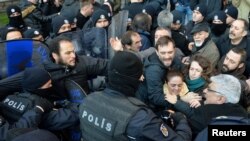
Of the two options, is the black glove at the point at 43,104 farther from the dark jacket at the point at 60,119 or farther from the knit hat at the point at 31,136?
the knit hat at the point at 31,136

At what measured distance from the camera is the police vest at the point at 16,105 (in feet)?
10.4

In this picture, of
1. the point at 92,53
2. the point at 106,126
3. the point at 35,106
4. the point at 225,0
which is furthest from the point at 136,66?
the point at 225,0

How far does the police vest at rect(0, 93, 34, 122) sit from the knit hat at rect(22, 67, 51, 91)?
0.09 meters

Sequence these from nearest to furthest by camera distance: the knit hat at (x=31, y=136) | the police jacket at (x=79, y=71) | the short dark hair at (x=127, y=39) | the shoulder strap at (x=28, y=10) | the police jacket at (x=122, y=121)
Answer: the knit hat at (x=31, y=136), the police jacket at (x=122, y=121), the police jacket at (x=79, y=71), the short dark hair at (x=127, y=39), the shoulder strap at (x=28, y=10)

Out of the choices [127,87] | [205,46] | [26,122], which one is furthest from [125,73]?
[205,46]

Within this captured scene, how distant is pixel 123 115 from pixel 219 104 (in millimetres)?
962

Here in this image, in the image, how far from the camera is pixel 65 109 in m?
3.32

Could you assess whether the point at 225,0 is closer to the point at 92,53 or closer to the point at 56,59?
the point at 92,53

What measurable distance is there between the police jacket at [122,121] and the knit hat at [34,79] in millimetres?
647

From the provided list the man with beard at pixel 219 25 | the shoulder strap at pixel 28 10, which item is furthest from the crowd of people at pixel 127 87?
the shoulder strap at pixel 28 10

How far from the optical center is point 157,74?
3748mm

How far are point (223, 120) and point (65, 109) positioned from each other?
1.55 meters

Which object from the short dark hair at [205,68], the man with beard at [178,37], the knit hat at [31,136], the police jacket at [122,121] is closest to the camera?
the knit hat at [31,136]

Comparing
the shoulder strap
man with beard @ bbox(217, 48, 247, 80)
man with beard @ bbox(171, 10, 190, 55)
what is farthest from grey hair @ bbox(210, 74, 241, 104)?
the shoulder strap
